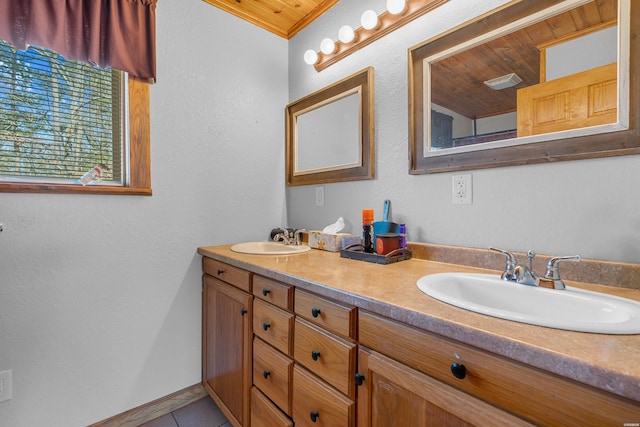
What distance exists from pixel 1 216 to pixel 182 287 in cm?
79

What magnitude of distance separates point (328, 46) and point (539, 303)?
5.09 ft

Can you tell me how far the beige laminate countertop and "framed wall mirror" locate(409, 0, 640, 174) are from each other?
44 cm

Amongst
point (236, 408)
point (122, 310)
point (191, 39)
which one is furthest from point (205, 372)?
point (191, 39)

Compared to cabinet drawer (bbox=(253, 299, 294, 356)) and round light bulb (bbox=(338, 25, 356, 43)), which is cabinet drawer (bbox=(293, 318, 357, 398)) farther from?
round light bulb (bbox=(338, 25, 356, 43))

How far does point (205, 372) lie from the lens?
64.2 inches

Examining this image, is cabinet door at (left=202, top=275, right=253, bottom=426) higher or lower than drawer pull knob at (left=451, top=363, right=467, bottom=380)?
A: lower

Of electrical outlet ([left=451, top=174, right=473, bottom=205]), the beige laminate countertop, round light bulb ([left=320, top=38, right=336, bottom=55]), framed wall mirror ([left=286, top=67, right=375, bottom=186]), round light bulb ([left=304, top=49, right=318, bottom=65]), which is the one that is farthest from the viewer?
round light bulb ([left=304, top=49, right=318, bottom=65])

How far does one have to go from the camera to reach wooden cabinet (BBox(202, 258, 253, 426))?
1.26 metres

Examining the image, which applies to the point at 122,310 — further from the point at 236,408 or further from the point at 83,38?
the point at 83,38

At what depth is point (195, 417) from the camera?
1.49 m

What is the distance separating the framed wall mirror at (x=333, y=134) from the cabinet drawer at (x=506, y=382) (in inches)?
37.6

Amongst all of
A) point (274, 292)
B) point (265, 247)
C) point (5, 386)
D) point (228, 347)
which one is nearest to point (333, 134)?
point (265, 247)

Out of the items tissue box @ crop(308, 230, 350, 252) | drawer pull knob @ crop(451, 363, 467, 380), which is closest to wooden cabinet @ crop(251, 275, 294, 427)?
tissue box @ crop(308, 230, 350, 252)

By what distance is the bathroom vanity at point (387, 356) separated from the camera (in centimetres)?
46
